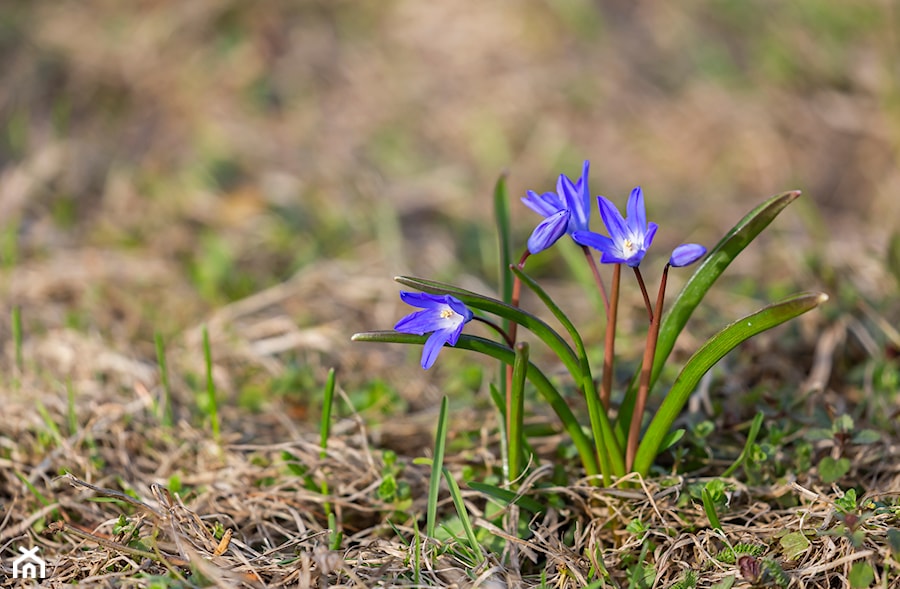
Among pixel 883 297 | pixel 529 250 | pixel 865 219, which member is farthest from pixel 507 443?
pixel 865 219

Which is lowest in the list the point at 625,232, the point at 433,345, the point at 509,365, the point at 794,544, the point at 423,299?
the point at 794,544

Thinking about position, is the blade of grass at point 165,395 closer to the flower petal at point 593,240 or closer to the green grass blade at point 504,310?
the green grass blade at point 504,310

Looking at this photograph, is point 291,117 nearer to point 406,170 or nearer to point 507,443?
point 406,170

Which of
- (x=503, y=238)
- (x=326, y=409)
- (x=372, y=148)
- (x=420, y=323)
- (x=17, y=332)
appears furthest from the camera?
(x=372, y=148)

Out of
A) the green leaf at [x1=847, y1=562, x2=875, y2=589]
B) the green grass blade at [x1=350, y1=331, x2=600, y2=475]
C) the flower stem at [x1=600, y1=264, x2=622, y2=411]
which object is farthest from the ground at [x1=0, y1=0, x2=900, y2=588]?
the flower stem at [x1=600, y1=264, x2=622, y2=411]

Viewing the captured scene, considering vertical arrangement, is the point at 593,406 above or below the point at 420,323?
below

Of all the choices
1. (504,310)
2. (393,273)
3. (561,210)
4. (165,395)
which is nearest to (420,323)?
(504,310)

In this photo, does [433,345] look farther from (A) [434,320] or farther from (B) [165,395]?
(B) [165,395]

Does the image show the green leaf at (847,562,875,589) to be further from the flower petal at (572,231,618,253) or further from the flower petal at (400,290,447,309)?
the flower petal at (400,290,447,309)
